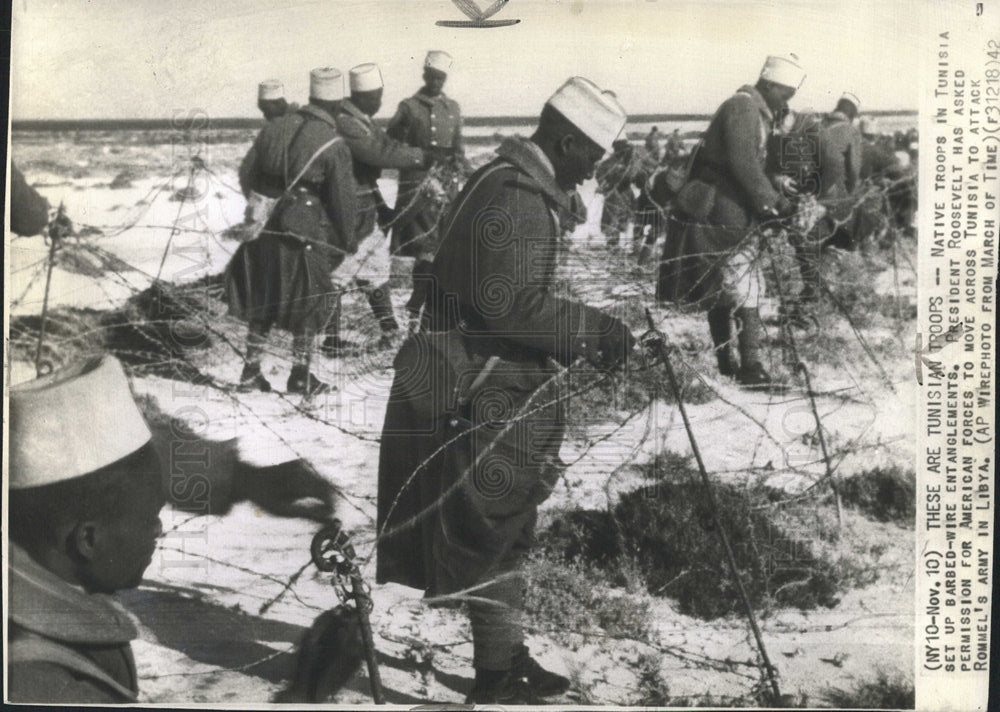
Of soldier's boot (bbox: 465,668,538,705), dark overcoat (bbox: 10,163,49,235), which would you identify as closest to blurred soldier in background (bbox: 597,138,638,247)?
soldier's boot (bbox: 465,668,538,705)

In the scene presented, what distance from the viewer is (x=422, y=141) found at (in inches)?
170

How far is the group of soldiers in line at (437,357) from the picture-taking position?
4.25m

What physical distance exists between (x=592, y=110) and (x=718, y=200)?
0.55 m

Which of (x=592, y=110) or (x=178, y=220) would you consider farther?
(x=178, y=220)

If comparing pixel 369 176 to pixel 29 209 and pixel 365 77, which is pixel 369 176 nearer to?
pixel 365 77

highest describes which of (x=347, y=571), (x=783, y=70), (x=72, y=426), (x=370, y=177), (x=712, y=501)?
(x=783, y=70)

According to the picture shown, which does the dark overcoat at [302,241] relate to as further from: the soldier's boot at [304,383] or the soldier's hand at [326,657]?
the soldier's hand at [326,657]

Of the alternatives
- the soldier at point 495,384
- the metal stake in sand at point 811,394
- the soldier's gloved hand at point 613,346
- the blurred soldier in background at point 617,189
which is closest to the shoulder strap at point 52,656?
the soldier at point 495,384

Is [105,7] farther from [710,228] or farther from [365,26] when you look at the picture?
[710,228]

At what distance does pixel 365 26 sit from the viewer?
4.33 m

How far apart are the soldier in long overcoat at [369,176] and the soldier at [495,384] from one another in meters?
0.19

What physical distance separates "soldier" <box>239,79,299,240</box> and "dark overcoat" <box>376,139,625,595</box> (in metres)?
0.64

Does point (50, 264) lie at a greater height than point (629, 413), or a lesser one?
greater

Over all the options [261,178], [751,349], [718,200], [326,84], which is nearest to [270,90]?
[326,84]
